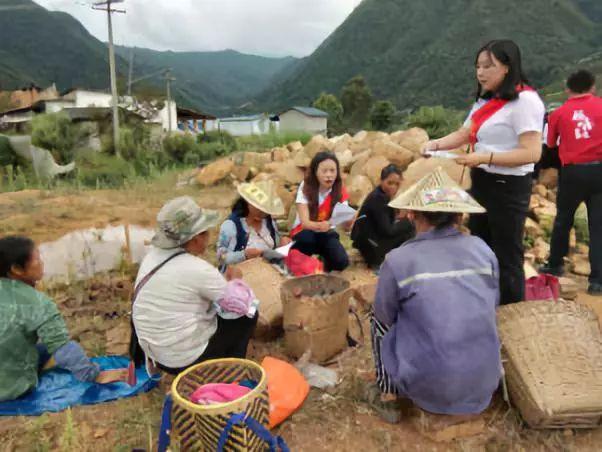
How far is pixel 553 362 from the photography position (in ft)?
7.32

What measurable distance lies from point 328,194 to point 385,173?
532 mm

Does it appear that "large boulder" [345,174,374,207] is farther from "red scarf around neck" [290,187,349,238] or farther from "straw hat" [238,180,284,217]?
"straw hat" [238,180,284,217]

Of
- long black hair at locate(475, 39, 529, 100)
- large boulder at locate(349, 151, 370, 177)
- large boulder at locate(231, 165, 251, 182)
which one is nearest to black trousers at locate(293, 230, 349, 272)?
long black hair at locate(475, 39, 529, 100)

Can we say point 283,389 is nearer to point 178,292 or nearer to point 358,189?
point 178,292

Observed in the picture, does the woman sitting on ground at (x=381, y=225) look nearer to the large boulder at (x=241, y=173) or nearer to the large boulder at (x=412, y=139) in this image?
the large boulder at (x=412, y=139)

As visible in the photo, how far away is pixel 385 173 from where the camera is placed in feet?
13.6

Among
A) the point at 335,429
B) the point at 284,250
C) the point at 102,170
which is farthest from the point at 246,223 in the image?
the point at 102,170

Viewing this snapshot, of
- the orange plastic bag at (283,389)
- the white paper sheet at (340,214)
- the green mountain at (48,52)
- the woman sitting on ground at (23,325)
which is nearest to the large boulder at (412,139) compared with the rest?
the white paper sheet at (340,214)

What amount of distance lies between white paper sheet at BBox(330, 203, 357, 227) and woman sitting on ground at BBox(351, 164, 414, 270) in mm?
177

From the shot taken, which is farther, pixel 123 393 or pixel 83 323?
pixel 83 323

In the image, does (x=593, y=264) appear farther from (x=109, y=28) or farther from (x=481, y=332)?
(x=109, y=28)

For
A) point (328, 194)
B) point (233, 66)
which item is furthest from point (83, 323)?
point (233, 66)

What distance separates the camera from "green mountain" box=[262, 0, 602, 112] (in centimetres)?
4506

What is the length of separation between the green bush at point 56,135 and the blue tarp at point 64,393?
48.4 feet
